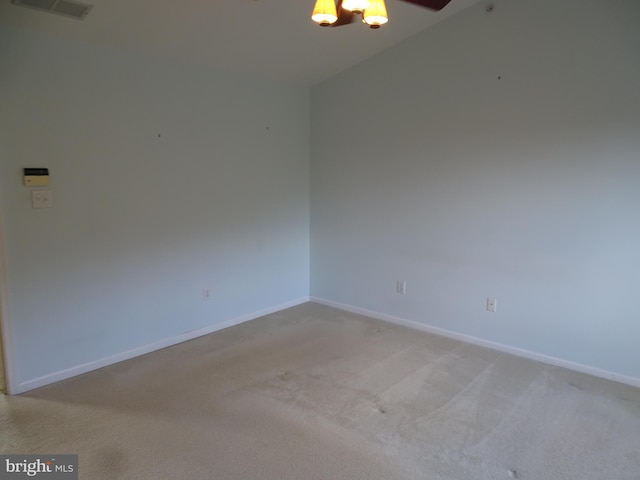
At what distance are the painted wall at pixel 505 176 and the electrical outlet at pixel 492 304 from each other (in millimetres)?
43

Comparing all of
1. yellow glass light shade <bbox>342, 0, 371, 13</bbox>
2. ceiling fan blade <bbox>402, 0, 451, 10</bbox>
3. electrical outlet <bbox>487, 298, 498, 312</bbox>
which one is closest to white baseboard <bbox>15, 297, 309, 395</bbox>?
electrical outlet <bbox>487, 298, 498, 312</bbox>

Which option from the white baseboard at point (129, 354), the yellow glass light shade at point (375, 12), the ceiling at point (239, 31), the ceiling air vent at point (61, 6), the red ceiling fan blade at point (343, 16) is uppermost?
the ceiling at point (239, 31)

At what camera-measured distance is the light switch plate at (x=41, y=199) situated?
2.62 metres

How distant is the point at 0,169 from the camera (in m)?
2.48

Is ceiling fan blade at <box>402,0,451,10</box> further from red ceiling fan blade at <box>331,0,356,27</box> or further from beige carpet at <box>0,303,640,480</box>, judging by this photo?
beige carpet at <box>0,303,640,480</box>

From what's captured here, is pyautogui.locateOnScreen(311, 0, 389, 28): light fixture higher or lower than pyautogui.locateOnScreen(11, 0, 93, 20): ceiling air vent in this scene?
lower

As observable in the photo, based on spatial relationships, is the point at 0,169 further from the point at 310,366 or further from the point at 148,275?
the point at 310,366

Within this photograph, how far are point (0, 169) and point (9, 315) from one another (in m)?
0.94

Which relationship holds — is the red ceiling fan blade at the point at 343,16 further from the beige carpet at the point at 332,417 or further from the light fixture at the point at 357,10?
the beige carpet at the point at 332,417

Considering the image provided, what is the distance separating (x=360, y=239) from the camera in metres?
4.29

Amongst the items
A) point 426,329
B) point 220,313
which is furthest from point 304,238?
point 426,329

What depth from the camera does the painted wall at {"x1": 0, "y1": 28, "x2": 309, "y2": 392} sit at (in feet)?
8.53

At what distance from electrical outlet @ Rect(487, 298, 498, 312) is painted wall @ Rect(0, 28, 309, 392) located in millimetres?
2187

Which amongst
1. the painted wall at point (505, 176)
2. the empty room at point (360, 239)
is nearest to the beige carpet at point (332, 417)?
the empty room at point (360, 239)
